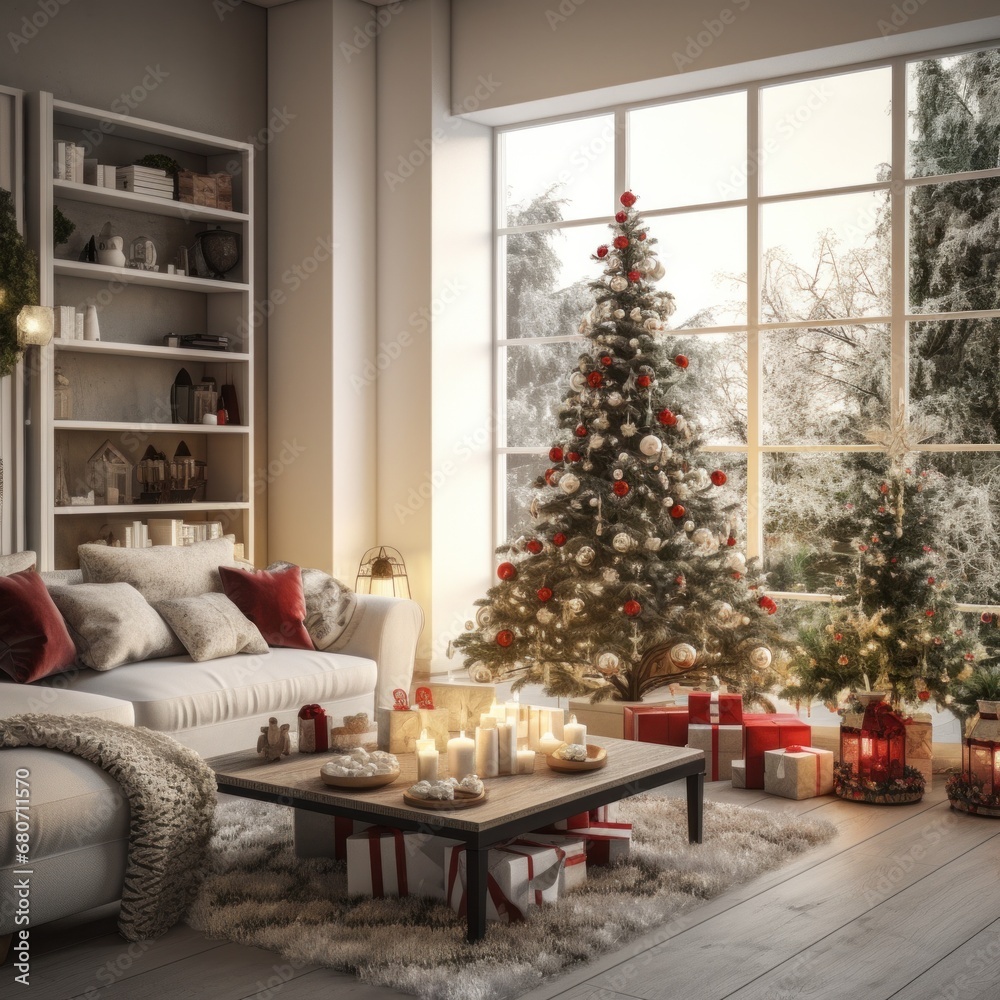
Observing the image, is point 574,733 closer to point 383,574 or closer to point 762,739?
point 762,739

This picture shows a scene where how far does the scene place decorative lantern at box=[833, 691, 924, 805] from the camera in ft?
14.5

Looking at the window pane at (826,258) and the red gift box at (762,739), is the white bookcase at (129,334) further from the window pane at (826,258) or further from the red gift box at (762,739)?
the red gift box at (762,739)

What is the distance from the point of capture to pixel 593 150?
23.4 ft

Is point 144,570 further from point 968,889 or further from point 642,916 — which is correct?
point 968,889

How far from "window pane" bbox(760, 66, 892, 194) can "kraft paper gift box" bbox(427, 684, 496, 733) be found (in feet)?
12.1

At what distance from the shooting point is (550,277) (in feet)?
24.0

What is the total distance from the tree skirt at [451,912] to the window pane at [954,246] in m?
2.96

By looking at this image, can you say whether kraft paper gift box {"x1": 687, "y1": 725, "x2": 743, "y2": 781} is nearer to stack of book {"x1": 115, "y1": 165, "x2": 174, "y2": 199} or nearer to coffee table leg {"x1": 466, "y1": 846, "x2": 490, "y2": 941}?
coffee table leg {"x1": 466, "y1": 846, "x2": 490, "y2": 941}

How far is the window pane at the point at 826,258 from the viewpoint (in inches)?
240

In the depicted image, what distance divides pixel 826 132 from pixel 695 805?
3.87 meters

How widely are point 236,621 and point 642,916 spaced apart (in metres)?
2.27

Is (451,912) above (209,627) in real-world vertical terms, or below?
below
